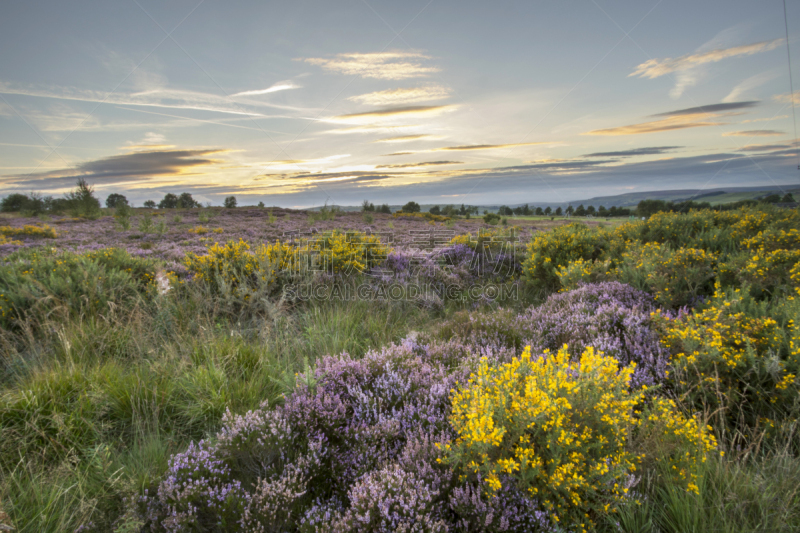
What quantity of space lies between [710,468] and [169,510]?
11.9ft

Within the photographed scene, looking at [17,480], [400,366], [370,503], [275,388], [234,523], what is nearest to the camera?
[370,503]

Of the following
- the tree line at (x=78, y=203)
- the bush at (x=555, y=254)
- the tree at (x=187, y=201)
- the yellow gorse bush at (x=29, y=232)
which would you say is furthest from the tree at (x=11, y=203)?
the bush at (x=555, y=254)

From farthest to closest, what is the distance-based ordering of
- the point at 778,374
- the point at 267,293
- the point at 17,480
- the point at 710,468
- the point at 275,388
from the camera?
the point at 267,293 → the point at 275,388 → the point at 778,374 → the point at 17,480 → the point at 710,468

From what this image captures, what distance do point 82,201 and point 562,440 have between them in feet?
109

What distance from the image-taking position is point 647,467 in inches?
90.7

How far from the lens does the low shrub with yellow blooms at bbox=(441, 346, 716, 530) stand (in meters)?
1.93

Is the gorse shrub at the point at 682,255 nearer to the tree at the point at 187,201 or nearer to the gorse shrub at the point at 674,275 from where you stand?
the gorse shrub at the point at 674,275

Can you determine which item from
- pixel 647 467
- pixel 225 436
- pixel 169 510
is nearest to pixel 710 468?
pixel 647 467

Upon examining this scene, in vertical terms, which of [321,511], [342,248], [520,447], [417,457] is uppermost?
[342,248]

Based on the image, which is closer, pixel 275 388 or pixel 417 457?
pixel 417 457

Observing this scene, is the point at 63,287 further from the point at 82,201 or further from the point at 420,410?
the point at 82,201

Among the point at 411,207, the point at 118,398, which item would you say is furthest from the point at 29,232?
the point at 411,207

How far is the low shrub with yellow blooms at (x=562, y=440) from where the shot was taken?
1.93 metres

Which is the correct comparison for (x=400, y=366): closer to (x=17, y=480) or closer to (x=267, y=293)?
(x=17, y=480)
